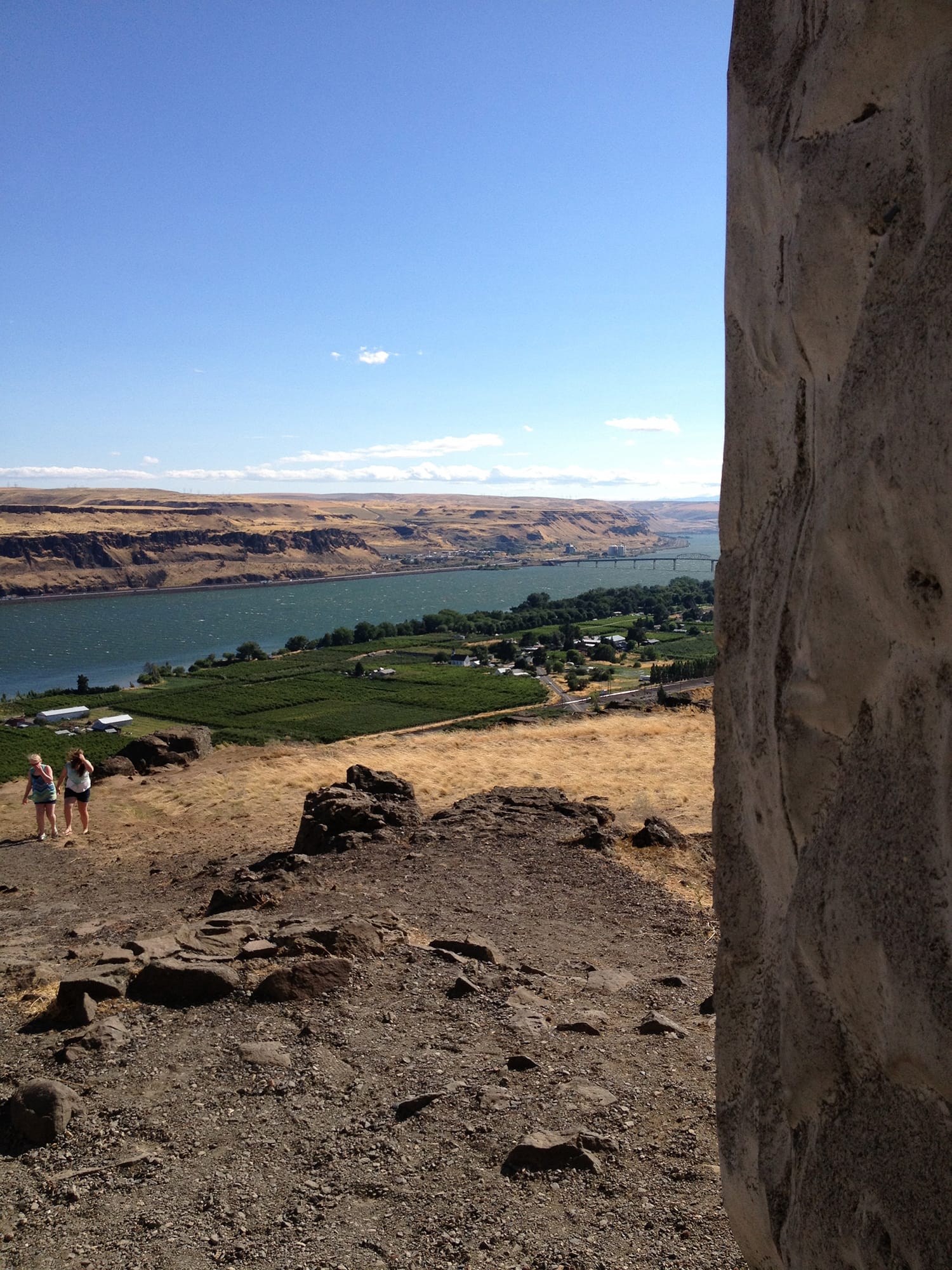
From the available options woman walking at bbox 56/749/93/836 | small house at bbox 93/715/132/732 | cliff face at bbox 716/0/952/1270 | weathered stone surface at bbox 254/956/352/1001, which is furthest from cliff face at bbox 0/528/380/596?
cliff face at bbox 716/0/952/1270

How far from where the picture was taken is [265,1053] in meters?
8.05

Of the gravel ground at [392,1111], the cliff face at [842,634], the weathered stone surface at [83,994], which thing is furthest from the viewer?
the weathered stone surface at [83,994]

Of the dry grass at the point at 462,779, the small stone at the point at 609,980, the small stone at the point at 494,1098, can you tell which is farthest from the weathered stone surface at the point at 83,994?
the dry grass at the point at 462,779

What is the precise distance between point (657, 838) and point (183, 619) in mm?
137357

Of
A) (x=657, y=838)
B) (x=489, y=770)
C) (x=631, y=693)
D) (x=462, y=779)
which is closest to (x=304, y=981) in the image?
(x=657, y=838)

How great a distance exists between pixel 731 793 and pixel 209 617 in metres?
145

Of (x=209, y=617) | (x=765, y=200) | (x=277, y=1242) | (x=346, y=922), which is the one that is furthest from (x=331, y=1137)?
(x=209, y=617)

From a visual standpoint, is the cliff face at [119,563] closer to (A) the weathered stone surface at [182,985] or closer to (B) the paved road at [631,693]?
(B) the paved road at [631,693]

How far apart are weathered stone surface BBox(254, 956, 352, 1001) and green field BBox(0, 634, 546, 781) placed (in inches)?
1488

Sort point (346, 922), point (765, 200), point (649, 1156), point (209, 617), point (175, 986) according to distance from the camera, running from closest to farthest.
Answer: point (765, 200) < point (649, 1156) < point (175, 986) < point (346, 922) < point (209, 617)

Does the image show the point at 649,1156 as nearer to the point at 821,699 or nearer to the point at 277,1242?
the point at 277,1242

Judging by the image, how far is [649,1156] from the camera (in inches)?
263

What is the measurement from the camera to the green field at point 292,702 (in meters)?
53.8

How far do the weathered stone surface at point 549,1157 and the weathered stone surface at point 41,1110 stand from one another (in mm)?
3263
